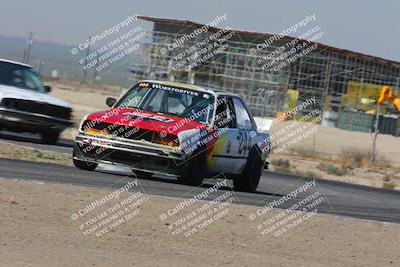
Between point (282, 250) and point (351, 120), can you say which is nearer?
point (282, 250)

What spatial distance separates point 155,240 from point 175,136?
17.9 feet

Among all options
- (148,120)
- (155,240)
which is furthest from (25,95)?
(155,240)

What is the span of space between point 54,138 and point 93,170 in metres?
6.03

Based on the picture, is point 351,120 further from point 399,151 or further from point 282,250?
point 282,250

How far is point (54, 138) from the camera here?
22.1 m

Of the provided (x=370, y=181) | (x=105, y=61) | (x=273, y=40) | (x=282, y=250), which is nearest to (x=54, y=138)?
(x=105, y=61)

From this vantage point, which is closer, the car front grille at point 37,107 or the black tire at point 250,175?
the black tire at point 250,175

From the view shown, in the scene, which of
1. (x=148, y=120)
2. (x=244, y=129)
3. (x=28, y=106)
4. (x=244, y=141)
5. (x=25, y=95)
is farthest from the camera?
(x=25, y=95)

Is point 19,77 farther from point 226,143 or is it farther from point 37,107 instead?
point 226,143

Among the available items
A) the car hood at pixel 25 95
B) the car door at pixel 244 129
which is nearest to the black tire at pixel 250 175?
the car door at pixel 244 129

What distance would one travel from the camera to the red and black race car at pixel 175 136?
49.9 ft

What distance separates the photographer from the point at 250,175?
17250mm

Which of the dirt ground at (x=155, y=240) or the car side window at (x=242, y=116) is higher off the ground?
the car side window at (x=242, y=116)

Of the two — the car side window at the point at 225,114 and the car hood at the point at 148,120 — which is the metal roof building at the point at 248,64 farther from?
the car hood at the point at 148,120
